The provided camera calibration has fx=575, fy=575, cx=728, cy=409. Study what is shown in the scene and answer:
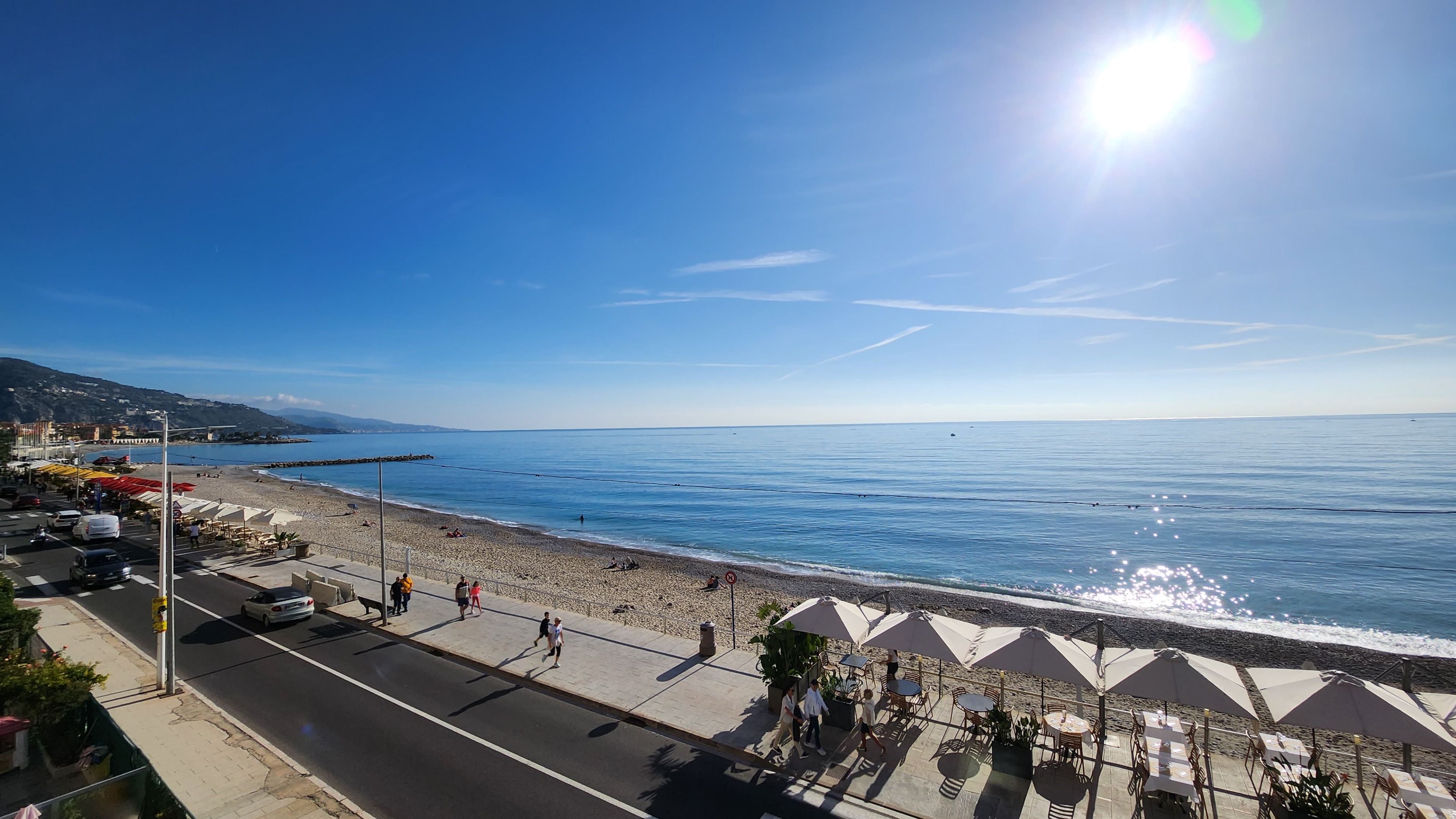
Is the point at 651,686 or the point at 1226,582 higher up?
the point at 651,686

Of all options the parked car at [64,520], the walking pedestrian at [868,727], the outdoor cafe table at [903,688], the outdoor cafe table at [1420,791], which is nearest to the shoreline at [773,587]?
the parked car at [64,520]

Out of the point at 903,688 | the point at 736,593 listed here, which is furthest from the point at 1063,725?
the point at 736,593

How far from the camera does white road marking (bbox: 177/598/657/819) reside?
31.3ft

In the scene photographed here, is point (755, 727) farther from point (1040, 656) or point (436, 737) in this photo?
point (436, 737)

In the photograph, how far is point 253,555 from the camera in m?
28.3

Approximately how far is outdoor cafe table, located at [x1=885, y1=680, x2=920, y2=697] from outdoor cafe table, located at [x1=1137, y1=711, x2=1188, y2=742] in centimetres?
407

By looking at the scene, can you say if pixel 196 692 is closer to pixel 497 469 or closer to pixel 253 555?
pixel 253 555

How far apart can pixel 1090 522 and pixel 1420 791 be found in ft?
180

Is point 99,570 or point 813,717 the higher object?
point 99,570

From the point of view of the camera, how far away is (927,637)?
40.4 feet

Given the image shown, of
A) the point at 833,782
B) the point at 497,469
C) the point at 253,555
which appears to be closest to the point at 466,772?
the point at 833,782

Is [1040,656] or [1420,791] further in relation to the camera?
[1040,656]

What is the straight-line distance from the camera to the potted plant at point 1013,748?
10.1 meters

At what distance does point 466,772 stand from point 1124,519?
65273 millimetres
